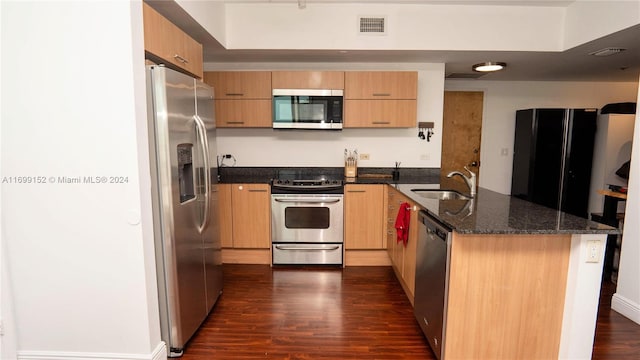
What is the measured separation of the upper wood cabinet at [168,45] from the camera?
1899 millimetres

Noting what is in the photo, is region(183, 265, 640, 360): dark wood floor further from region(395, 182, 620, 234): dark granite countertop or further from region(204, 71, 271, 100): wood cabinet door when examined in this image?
region(204, 71, 271, 100): wood cabinet door

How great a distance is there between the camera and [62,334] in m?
1.91

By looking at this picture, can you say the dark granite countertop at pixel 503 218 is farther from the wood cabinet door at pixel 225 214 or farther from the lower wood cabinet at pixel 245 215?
the wood cabinet door at pixel 225 214

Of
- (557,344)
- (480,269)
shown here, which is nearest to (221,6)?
(480,269)

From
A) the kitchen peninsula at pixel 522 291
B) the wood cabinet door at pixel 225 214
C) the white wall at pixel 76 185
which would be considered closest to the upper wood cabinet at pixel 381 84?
the wood cabinet door at pixel 225 214

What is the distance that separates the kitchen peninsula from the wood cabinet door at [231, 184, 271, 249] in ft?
6.93

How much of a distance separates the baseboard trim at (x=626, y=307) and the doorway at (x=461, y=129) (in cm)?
272

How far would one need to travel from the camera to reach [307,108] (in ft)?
11.6

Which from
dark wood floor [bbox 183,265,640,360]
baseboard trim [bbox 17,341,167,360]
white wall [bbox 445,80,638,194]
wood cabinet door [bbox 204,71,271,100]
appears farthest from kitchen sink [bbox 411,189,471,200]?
white wall [bbox 445,80,638,194]

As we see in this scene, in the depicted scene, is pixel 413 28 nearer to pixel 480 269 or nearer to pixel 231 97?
pixel 231 97

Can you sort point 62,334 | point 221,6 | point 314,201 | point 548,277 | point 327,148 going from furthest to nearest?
point 327,148, point 314,201, point 221,6, point 62,334, point 548,277

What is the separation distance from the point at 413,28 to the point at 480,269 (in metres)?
2.45

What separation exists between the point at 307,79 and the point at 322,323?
2399 millimetres

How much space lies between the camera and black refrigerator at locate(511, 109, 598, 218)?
4.57 m
